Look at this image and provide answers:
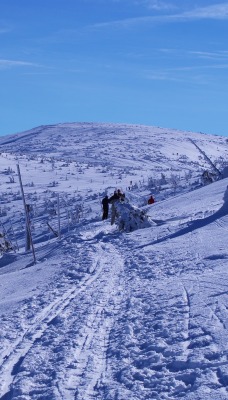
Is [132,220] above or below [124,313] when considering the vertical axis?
above

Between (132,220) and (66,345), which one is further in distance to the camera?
(132,220)

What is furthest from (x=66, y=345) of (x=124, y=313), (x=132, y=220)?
(x=132, y=220)

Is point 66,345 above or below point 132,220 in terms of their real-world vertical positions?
below

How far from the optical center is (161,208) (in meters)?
27.1

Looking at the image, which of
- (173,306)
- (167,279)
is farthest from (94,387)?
(167,279)

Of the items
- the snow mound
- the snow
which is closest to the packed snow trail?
the snow

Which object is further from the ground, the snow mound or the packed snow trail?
the snow mound

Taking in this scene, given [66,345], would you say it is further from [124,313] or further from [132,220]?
[132,220]

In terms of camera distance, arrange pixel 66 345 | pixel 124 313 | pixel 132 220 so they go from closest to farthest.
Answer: pixel 66 345
pixel 124 313
pixel 132 220

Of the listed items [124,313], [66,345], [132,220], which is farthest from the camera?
[132,220]

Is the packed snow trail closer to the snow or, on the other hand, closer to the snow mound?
the snow

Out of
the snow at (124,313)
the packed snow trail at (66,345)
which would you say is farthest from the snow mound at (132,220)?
the packed snow trail at (66,345)

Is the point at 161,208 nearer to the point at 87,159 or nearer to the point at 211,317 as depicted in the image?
the point at 211,317

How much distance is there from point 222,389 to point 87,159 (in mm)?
86827
